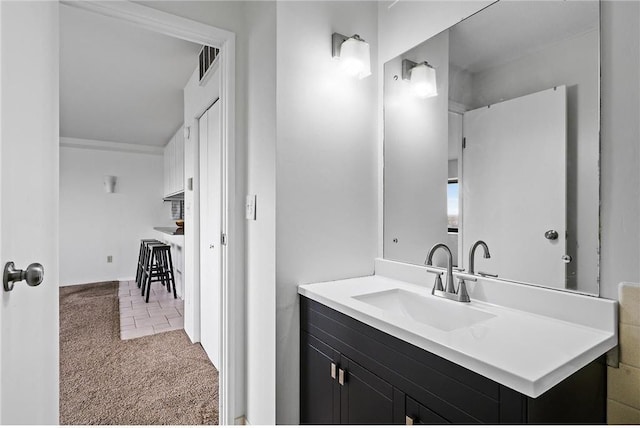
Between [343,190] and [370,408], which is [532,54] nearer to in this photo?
[343,190]

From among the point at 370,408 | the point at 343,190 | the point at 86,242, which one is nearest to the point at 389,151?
the point at 343,190

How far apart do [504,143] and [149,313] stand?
12.6 ft

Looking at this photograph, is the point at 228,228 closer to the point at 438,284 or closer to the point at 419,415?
the point at 438,284

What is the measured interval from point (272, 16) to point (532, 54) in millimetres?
1048

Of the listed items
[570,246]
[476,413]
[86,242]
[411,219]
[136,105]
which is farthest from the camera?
[86,242]

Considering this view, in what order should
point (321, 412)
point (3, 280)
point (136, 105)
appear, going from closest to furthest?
1. point (3, 280)
2. point (321, 412)
3. point (136, 105)

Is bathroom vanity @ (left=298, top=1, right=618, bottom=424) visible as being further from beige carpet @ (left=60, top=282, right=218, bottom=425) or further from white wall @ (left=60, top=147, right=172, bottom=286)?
white wall @ (left=60, top=147, right=172, bottom=286)

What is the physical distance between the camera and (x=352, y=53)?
1.53 metres

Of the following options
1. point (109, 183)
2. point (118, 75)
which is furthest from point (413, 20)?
point (109, 183)

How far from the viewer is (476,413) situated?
816 millimetres

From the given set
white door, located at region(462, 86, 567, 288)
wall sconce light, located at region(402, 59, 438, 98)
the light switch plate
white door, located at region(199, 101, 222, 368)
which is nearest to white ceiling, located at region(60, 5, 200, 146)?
white door, located at region(199, 101, 222, 368)

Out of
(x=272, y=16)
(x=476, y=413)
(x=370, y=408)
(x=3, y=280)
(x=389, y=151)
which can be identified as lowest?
(x=370, y=408)

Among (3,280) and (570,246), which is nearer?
(3,280)

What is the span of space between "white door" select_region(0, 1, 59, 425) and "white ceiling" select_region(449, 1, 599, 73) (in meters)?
1.48
